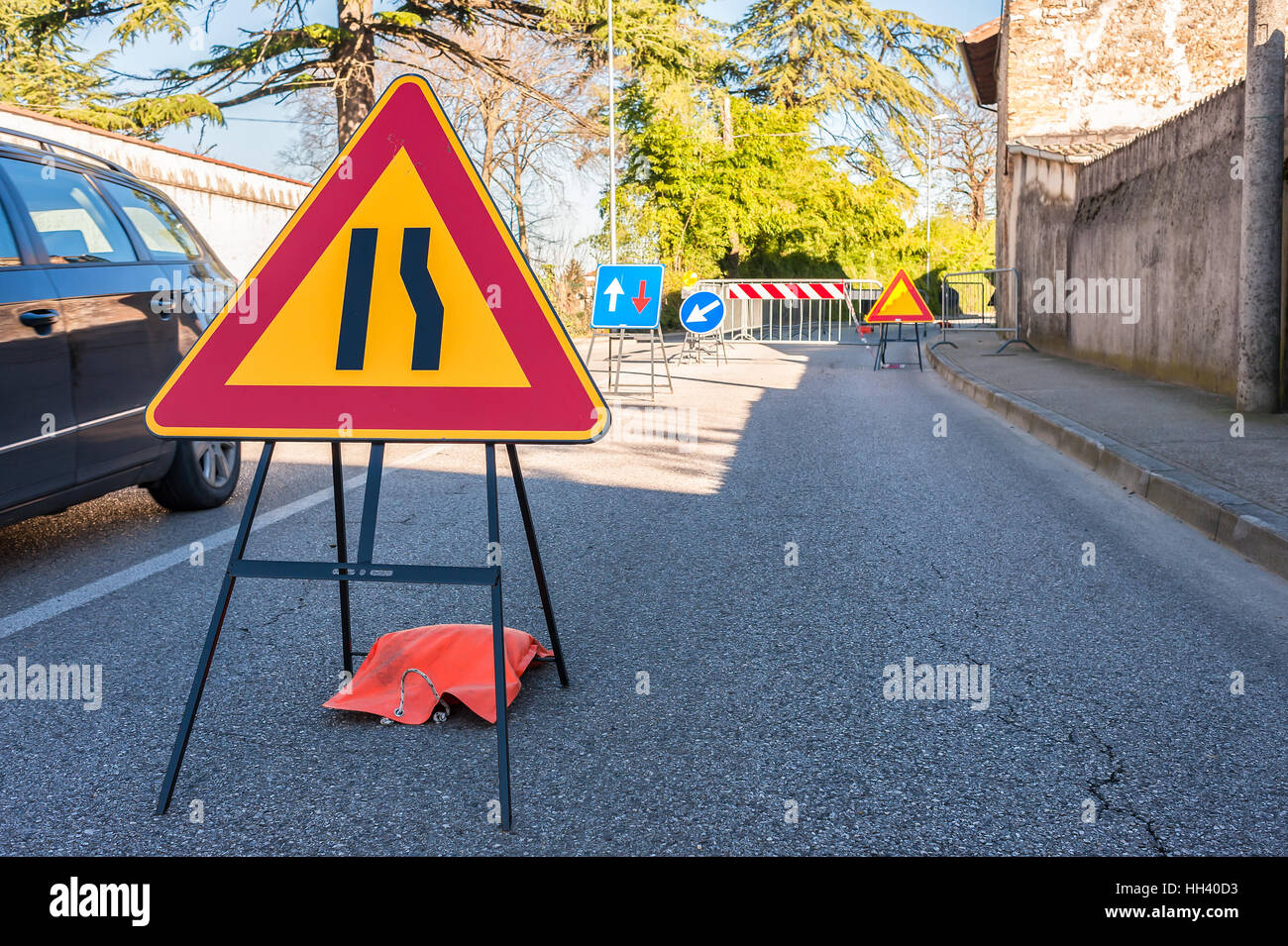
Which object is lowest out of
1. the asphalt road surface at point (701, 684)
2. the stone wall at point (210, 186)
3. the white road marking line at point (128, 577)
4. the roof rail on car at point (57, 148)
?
the asphalt road surface at point (701, 684)

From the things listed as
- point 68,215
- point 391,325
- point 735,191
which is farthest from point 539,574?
point 735,191

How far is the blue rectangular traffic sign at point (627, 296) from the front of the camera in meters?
14.9

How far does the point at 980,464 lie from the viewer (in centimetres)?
867

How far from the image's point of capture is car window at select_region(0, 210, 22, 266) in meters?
5.20

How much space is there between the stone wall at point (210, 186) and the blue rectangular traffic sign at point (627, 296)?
3.91 metres

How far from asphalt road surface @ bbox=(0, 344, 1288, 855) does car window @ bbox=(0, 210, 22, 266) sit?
55.1 inches

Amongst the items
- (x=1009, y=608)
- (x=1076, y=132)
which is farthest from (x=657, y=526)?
(x=1076, y=132)

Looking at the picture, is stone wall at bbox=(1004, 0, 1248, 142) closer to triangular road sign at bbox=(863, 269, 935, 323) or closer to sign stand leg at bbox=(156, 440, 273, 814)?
triangular road sign at bbox=(863, 269, 935, 323)

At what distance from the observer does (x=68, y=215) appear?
19.1 ft

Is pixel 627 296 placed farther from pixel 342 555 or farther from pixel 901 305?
pixel 342 555

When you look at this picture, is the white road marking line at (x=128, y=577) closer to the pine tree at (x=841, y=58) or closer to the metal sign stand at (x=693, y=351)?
the metal sign stand at (x=693, y=351)

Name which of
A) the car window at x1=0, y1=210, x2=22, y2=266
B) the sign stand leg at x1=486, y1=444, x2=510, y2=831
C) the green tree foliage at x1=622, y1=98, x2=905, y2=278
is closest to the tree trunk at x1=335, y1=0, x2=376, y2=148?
the car window at x1=0, y1=210, x2=22, y2=266

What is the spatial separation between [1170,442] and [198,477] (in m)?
6.53

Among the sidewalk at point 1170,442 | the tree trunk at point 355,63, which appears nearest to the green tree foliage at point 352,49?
the tree trunk at point 355,63
